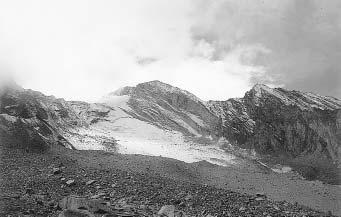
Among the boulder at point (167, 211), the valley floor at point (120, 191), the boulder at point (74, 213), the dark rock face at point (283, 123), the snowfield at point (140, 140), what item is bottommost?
the boulder at point (74, 213)

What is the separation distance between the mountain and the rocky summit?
0.22 m

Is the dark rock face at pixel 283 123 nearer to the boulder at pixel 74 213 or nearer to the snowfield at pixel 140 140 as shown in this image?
the snowfield at pixel 140 140

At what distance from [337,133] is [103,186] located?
8229cm

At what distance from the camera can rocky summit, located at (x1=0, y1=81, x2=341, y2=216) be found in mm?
22500

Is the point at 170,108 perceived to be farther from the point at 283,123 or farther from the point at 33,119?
the point at 33,119

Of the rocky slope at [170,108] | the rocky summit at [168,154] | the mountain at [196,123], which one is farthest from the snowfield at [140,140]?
the rocky slope at [170,108]

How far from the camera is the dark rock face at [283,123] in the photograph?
289 feet

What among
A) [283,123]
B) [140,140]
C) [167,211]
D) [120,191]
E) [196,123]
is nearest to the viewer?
[167,211]

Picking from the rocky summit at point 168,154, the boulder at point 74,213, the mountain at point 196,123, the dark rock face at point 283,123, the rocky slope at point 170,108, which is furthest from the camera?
the dark rock face at point 283,123

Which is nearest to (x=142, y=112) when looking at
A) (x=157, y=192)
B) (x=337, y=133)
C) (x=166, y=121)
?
(x=166, y=121)

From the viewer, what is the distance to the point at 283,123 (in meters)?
96.2

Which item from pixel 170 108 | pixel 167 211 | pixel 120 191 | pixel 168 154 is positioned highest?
pixel 170 108

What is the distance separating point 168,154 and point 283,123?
4567 cm

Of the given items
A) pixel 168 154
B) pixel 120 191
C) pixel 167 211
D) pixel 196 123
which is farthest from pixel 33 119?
pixel 196 123
